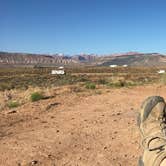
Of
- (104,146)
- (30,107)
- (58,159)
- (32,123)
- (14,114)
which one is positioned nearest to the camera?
(58,159)

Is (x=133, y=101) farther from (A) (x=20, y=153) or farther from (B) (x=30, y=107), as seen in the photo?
(A) (x=20, y=153)

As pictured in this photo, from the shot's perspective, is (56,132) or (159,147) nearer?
(159,147)

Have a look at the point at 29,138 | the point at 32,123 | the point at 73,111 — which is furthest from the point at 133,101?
the point at 29,138

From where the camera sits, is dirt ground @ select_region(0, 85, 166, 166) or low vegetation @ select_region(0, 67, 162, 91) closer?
dirt ground @ select_region(0, 85, 166, 166)

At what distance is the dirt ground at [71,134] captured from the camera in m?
5.50

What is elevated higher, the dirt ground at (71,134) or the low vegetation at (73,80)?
the dirt ground at (71,134)

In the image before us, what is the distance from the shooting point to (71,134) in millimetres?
6957

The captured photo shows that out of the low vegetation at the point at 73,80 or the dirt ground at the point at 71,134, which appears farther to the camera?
the low vegetation at the point at 73,80

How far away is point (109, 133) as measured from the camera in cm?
704

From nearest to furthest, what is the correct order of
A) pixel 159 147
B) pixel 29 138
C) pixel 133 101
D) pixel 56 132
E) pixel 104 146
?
pixel 159 147
pixel 104 146
pixel 29 138
pixel 56 132
pixel 133 101

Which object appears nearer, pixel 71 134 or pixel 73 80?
pixel 71 134

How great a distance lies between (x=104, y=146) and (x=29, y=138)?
1498mm

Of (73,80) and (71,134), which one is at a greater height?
(71,134)

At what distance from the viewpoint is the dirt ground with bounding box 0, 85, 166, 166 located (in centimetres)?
550
